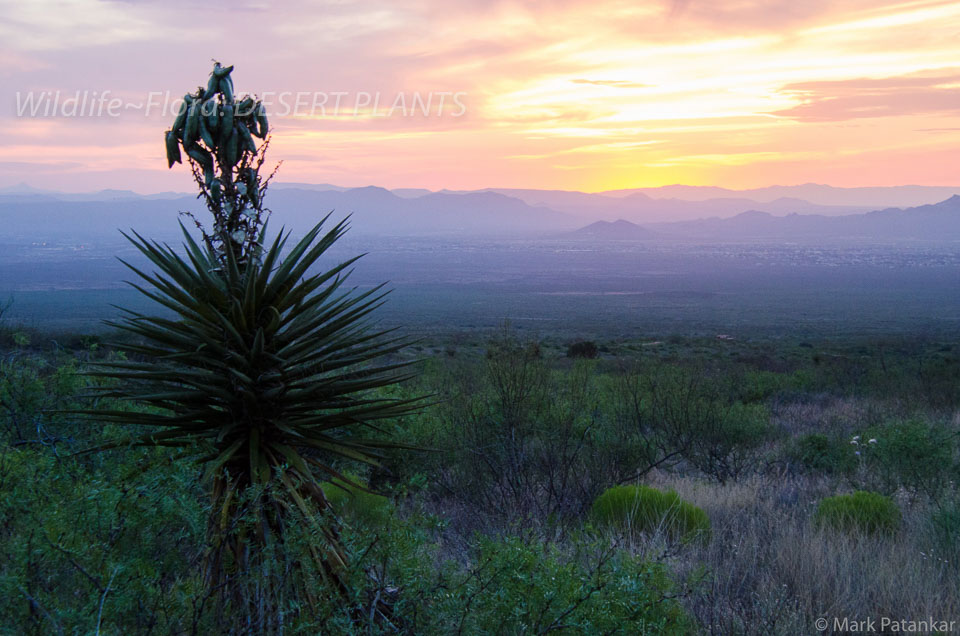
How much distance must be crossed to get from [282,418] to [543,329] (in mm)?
51060

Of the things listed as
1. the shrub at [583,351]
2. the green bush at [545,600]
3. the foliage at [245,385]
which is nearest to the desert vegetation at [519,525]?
the green bush at [545,600]

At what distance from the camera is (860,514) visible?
19.6 ft

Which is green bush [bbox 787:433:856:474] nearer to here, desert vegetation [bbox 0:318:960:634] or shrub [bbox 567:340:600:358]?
desert vegetation [bbox 0:318:960:634]

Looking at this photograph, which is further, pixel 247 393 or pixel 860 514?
pixel 860 514

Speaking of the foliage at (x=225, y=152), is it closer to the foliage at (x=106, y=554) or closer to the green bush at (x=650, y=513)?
the foliage at (x=106, y=554)

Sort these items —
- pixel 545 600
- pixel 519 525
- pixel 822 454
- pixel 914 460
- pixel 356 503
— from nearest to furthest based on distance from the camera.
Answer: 1. pixel 545 600
2. pixel 519 525
3. pixel 356 503
4. pixel 914 460
5. pixel 822 454

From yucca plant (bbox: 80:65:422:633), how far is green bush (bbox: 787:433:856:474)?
27.2ft

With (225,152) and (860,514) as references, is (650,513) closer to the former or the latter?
(860,514)

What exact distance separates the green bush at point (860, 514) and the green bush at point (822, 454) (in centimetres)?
342

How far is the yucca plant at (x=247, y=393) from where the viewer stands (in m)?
3.36

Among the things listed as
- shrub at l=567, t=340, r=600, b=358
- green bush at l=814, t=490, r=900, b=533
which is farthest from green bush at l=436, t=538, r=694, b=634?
shrub at l=567, t=340, r=600, b=358

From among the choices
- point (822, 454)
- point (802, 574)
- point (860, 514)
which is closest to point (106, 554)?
point (802, 574)

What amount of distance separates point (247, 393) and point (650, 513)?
4.21 metres

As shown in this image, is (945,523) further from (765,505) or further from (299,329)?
(299,329)
